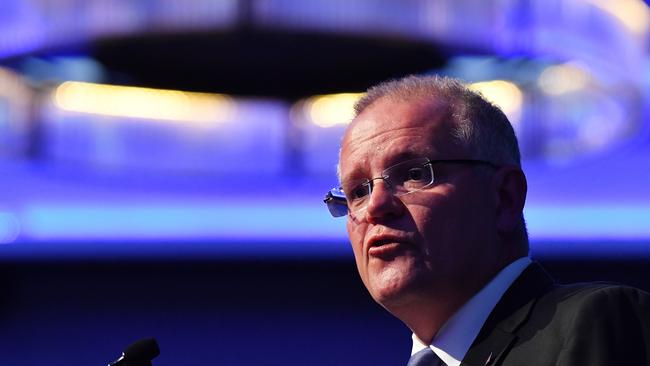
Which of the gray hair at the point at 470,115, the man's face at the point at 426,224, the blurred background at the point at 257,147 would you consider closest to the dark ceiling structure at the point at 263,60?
the blurred background at the point at 257,147

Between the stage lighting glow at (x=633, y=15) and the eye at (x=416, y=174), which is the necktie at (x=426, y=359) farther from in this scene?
the stage lighting glow at (x=633, y=15)

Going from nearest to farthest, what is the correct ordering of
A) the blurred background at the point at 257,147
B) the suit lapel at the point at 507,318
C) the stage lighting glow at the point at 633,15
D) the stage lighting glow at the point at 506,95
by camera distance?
the suit lapel at the point at 507,318 < the stage lighting glow at the point at 633,15 < the blurred background at the point at 257,147 < the stage lighting glow at the point at 506,95

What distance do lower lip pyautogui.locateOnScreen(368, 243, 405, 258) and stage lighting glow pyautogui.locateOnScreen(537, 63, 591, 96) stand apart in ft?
11.6

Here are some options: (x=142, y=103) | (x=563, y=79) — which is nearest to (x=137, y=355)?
(x=563, y=79)

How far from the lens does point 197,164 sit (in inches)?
208

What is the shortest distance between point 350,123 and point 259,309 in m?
4.19

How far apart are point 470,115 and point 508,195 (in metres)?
0.17

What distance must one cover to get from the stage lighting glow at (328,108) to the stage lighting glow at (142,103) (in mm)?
475

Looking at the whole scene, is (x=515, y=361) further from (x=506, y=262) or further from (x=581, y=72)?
(x=581, y=72)

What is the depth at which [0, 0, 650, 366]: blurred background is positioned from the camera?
4.85m

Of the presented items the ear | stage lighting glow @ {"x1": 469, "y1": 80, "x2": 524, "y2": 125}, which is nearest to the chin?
the ear

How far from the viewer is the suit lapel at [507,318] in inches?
59.7

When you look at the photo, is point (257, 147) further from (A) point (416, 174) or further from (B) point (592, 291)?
(B) point (592, 291)

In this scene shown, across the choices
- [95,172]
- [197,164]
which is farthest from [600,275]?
[95,172]
